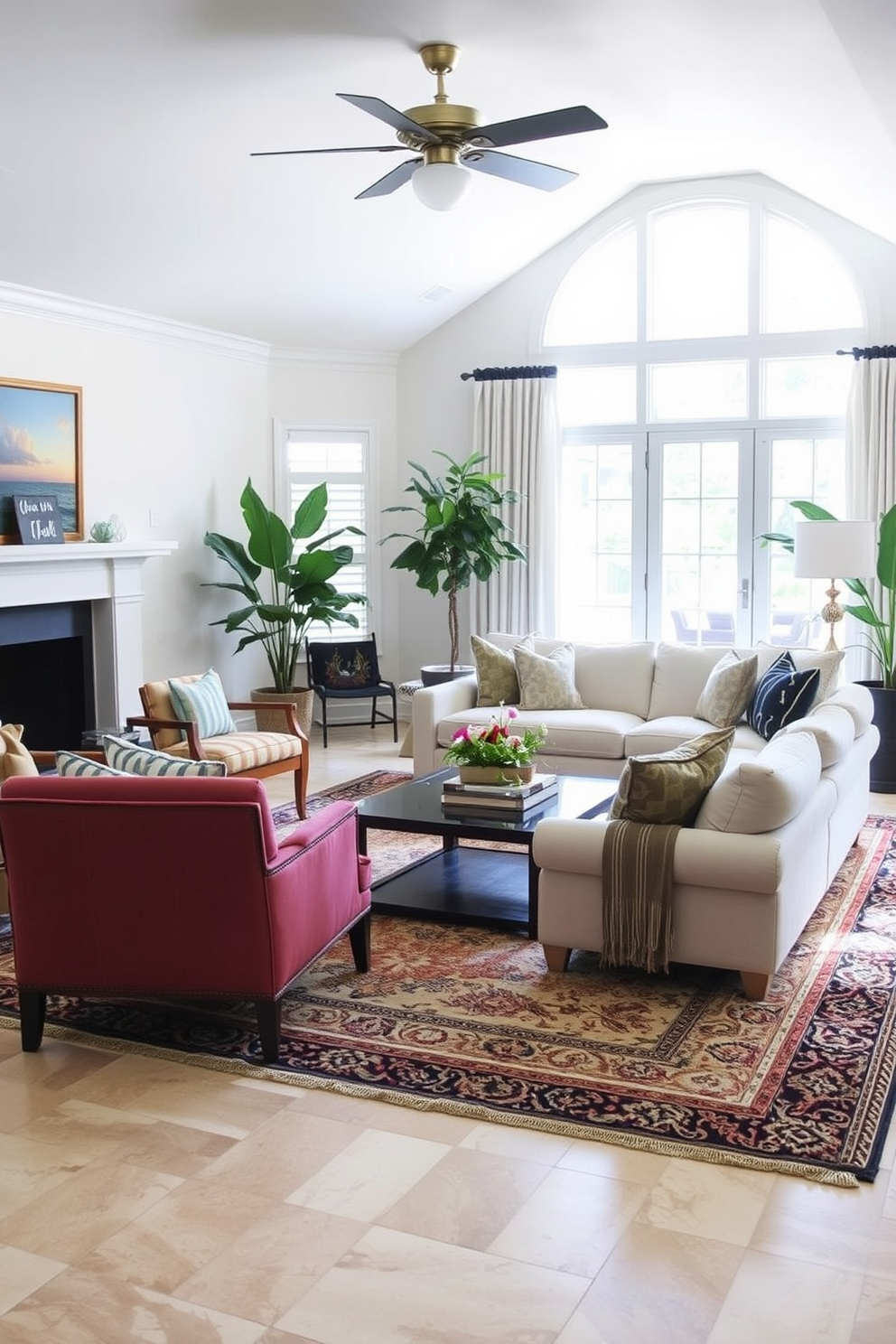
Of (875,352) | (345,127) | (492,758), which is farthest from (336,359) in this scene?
(492,758)

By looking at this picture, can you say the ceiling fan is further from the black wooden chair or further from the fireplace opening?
the black wooden chair

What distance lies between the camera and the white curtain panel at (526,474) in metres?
8.92

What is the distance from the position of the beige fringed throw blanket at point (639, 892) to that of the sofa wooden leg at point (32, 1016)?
1709 millimetres

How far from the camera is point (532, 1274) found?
251 centimetres

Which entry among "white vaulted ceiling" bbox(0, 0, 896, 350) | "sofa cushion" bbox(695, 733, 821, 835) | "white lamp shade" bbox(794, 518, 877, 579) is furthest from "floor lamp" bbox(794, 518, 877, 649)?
"sofa cushion" bbox(695, 733, 821, 835)

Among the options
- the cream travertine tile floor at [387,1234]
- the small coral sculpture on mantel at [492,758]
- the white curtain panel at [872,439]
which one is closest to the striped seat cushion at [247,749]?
the small coral sculpture on mantel at [492,758]

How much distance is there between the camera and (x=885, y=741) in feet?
23.1

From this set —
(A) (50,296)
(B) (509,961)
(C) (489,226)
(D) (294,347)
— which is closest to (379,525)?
(D) (294,347)

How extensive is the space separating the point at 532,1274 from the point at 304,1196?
58 cm

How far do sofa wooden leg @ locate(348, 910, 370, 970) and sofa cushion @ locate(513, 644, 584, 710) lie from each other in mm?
2867

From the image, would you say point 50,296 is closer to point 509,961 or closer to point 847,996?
point 509,961

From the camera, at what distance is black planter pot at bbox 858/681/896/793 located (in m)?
7.01

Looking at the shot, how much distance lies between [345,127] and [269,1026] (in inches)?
176

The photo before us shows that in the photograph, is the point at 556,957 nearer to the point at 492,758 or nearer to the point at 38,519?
the point at 492,758
